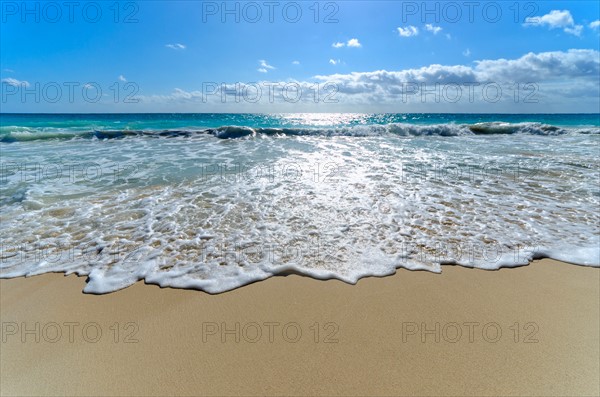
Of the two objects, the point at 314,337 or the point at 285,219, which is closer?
the point at 314,337

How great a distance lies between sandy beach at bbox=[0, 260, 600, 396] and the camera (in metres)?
1.99

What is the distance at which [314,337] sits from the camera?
2.36 metres

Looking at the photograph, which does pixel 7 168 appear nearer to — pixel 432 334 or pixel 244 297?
pixel 244 297

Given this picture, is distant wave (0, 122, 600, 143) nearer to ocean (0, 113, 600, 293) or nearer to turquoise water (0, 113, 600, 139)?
turquoise water (0, 113, 600, 139)

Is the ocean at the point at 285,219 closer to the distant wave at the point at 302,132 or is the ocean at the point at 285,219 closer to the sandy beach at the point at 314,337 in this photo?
the sandy beach at the point at 314,337

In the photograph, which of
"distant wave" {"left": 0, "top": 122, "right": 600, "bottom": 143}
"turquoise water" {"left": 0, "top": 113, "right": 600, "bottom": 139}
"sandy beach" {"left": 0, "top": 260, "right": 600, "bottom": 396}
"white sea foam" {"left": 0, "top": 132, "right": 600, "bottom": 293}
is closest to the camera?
"sandy beach" {"left": 0, "top": 260, "right": 600, "bottom": 396}

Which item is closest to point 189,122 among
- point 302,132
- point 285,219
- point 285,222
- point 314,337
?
point 302,132

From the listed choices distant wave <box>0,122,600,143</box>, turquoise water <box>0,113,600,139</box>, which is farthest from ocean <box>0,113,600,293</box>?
turquoise water <box>0,113,600,139</box>

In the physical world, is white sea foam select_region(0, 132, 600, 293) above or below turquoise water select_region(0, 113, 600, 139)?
below

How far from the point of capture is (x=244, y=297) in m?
2.87

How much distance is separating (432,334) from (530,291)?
51.5 inches

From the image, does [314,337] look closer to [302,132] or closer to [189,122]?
[302,132]

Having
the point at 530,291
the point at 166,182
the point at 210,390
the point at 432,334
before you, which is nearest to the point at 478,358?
the point at 432,334

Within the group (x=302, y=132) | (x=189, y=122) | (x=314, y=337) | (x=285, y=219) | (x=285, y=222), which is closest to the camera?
(x=314, y=337)
